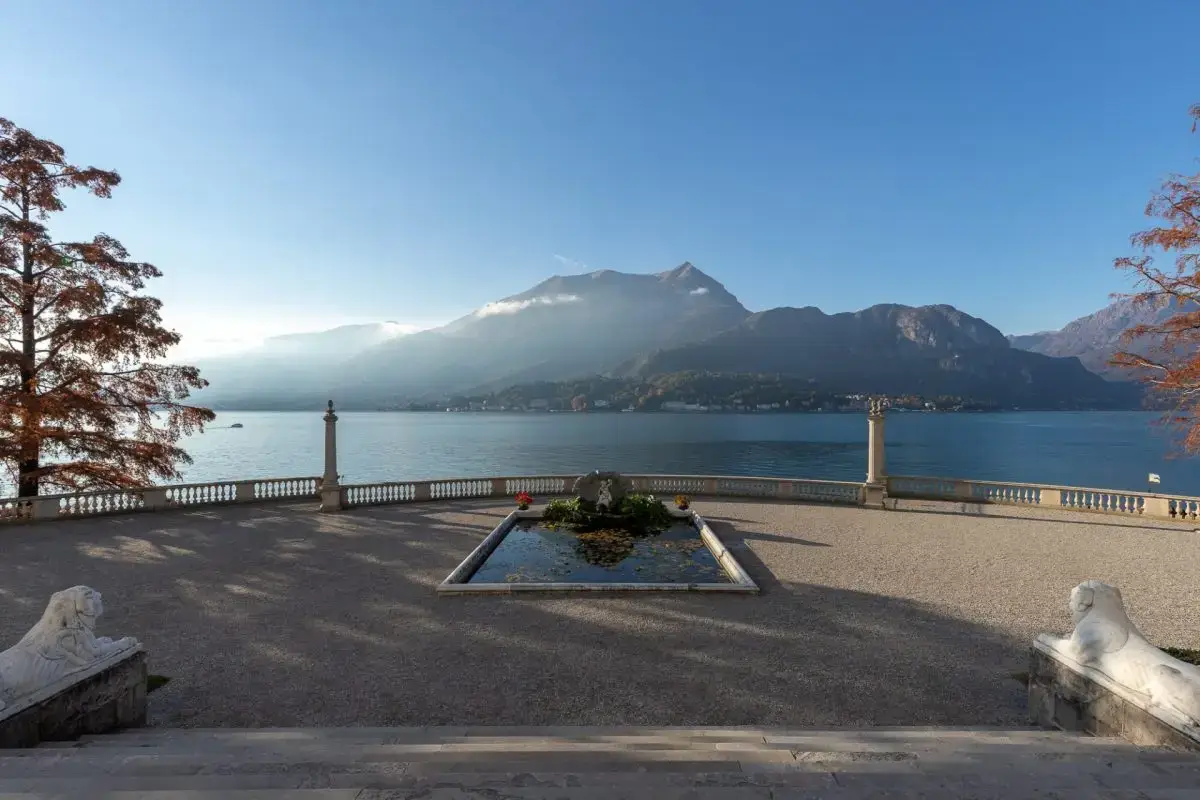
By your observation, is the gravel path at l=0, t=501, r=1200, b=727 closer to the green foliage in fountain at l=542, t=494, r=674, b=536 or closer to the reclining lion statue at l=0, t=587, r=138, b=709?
the reclining lion statue at l=0, t=587, r=138, b=709

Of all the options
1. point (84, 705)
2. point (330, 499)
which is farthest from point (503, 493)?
point (84, 705)

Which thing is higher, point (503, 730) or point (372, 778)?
point (372, 778)

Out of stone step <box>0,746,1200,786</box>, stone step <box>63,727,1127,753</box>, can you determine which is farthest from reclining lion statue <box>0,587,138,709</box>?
stone step <box>0,746,1200,786</box>

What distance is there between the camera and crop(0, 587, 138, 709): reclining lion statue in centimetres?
444

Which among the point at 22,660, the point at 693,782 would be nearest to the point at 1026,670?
the point at 693,782

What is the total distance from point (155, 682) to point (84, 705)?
1.54m

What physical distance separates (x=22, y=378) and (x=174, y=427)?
3.91 metres

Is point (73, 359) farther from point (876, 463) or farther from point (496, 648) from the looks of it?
point (876, 463)

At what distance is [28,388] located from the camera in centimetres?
1562

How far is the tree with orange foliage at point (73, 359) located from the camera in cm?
1552

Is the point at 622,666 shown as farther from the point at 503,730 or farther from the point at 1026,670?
the point at 1026,670

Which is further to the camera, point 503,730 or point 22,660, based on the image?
point 503,730

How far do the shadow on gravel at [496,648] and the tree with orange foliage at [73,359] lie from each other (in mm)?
5239

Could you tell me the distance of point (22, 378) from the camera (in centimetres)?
1573
